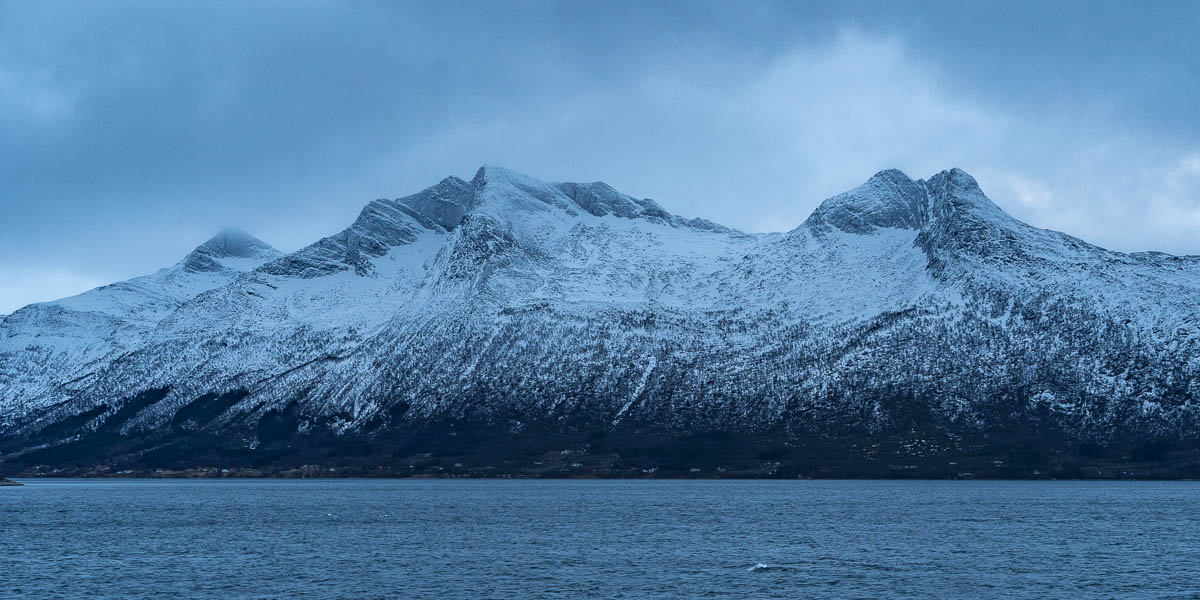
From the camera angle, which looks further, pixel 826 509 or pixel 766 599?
pixel 826 509

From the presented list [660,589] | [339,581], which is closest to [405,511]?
[339,581]

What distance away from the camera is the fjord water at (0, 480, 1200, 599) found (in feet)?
291

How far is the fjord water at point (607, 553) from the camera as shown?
291 feet

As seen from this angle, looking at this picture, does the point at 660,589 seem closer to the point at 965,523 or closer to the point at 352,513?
the point at 965,523

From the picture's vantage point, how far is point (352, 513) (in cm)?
17575

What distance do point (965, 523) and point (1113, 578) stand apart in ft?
190

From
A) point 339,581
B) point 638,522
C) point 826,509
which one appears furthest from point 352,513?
point 339,581

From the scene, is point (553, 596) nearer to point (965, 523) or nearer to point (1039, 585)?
point (1039, 585)

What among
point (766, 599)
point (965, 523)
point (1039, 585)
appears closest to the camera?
point (766, 599)

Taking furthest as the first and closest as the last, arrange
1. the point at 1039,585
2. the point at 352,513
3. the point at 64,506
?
the point at 64,506 → the point at 352,513 → the point at 1039,585

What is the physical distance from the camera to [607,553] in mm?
113875

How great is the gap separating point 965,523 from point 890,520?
32.9ft

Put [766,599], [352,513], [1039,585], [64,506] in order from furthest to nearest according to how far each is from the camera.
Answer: [64,506] < [352,513] < [1039,585] < [766,599]

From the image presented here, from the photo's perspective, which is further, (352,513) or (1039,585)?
(352,513)
